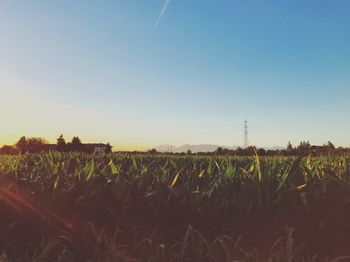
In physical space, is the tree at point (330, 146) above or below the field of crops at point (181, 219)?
above

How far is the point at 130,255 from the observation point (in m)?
3.18

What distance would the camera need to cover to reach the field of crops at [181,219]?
9.89ft

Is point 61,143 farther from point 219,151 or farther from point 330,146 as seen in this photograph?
point 330,146

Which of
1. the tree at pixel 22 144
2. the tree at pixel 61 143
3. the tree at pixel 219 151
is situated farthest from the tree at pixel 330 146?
the tree at pixel 61 143

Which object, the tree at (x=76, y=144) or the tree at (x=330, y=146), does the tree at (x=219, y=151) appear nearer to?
the tree at (x=330, y=146)

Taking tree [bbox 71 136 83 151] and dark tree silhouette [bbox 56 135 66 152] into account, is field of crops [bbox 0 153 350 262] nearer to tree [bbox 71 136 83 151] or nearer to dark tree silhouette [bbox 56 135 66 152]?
dark tree silhouette [bbox 56 135 66 152]

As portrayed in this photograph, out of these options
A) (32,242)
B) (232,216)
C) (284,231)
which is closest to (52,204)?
(32,242)

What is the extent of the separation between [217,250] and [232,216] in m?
0.43

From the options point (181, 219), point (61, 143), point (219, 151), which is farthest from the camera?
point (61, 143)

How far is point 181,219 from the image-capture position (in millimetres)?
3465

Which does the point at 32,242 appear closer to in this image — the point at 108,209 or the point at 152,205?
the point at 108,209

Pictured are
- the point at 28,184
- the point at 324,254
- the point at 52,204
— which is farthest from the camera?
the point at 28,184

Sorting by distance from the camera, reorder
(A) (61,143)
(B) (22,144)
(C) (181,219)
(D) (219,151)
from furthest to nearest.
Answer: (B) (22,144)
(A) (61,143)
(D) (219,151)
(C) (181,219)

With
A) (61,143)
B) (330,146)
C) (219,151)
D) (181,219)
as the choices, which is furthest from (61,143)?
(181,219)
